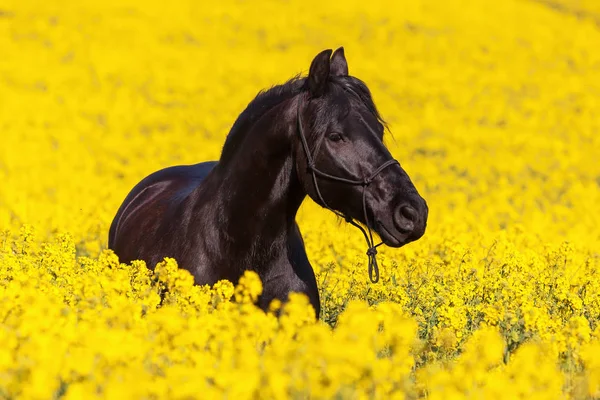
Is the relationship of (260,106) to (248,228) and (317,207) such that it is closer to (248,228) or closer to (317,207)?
(248,228)

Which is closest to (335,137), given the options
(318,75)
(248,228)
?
(318,75)

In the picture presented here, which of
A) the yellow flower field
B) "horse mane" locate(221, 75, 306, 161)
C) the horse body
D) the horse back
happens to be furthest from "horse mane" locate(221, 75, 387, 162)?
the horse back

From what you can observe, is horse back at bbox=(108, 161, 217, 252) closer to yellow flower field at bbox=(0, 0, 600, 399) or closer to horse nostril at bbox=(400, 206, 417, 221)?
yellow flower field at bbox=(0, 0, 600, 399)

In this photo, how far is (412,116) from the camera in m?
23.0

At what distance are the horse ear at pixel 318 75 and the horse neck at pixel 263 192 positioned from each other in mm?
183

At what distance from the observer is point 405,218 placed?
17.3 ft

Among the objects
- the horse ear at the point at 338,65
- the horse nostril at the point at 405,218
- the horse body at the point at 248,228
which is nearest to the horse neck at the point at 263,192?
the horse body at the point at 248,228

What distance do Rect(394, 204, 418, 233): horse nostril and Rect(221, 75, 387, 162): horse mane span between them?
60 centimetres

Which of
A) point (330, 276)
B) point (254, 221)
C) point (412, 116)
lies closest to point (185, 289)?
point (254, 221)

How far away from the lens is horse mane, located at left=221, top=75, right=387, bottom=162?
18.6 feet

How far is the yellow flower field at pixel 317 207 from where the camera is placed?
3.68 meters

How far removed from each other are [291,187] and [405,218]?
758mm

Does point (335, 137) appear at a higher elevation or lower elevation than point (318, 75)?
lower

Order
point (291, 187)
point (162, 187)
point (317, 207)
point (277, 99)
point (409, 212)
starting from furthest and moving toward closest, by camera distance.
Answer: point (317, 207)
point (162, 187)
point (277, 99)
point (291, 187)
point (409, 212)
